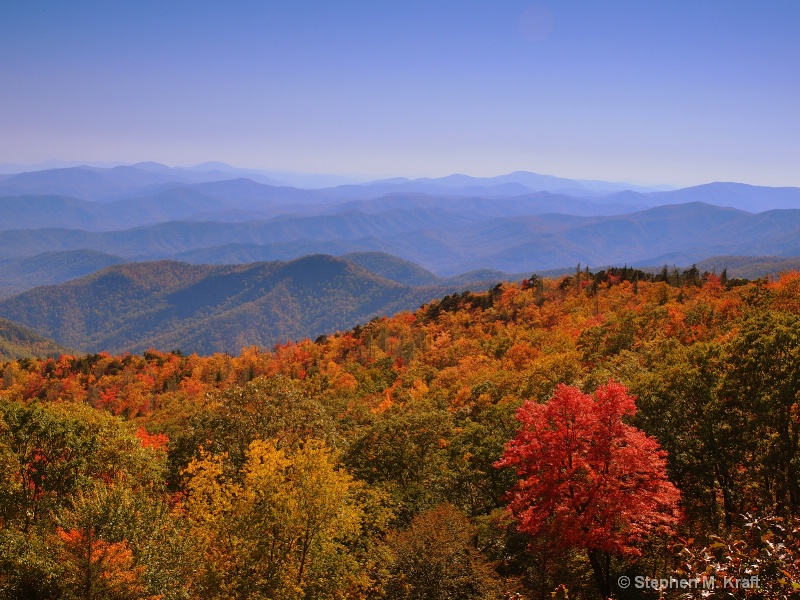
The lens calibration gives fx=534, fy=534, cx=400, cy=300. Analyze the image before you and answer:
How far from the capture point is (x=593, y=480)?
2158 cm

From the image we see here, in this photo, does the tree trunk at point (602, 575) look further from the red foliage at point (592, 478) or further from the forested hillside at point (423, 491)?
the red foliage at point (592, 478)

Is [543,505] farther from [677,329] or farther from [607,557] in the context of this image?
[677,329]

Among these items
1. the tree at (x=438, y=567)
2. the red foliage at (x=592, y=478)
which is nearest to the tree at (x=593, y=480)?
the red foliage at (x=592, y=478)

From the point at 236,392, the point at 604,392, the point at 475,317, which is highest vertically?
the point at 604,392

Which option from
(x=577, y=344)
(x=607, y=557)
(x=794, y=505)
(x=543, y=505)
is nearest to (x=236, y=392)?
(x=543, y=505)

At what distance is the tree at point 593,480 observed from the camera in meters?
21.1

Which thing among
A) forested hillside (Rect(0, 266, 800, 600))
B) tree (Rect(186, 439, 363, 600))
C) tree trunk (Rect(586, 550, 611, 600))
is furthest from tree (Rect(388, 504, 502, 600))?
tree trunk (Rect(586, 550, 611, 600))

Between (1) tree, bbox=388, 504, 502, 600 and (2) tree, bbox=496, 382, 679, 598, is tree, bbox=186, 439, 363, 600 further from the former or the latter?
(2) tree, bbox=496, 382, 679, 598

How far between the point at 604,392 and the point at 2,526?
27144 millimetres

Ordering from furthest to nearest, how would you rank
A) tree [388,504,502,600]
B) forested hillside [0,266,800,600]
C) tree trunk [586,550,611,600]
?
1. tree [388,504,502,600]
2. tree trunk [586,550,611,600]
3. forested hillside [0,266,800,600]

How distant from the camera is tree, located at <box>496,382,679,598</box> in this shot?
2114cm

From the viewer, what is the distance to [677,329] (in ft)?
185

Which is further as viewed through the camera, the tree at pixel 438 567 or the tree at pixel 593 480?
the tree at pixel 438 567

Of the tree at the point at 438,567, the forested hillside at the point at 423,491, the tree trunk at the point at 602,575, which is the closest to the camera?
the forested hillside at the point at 423,491
